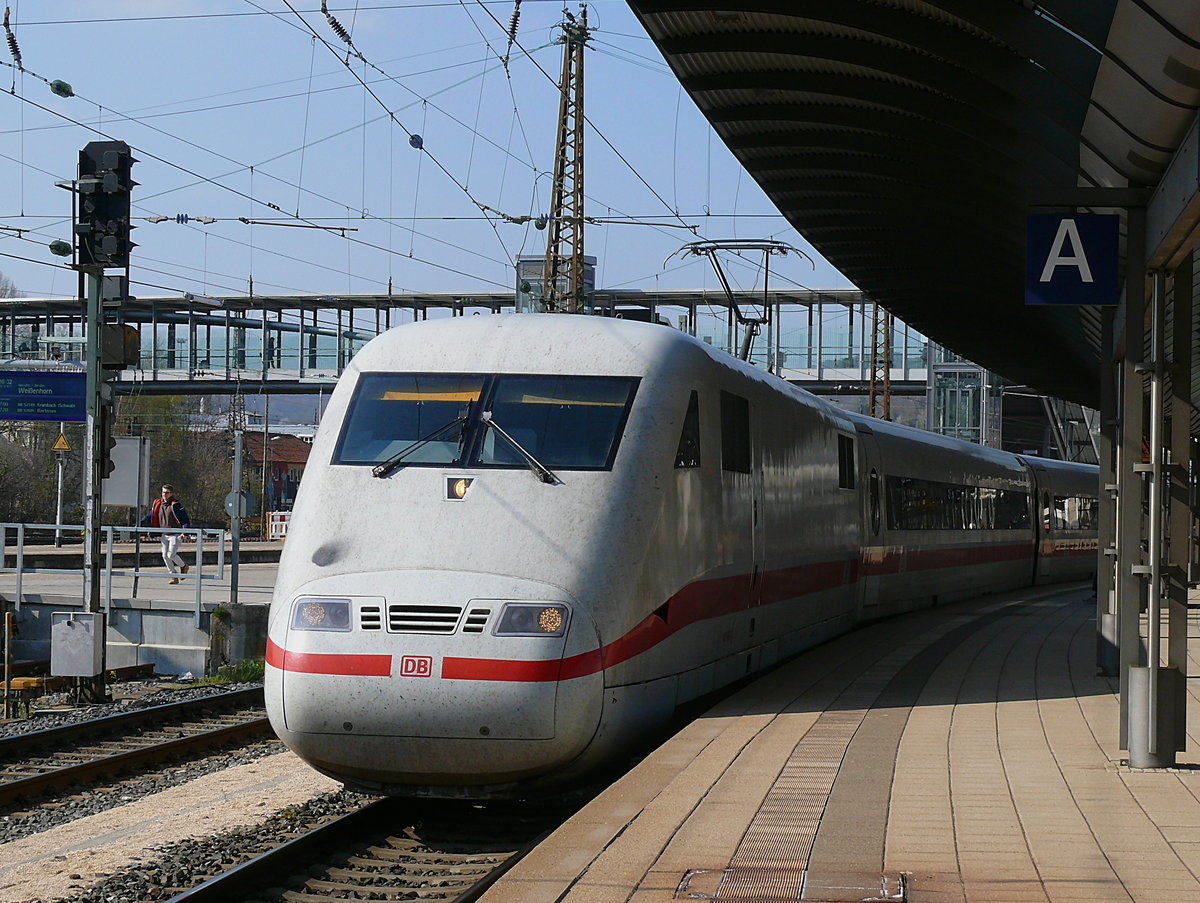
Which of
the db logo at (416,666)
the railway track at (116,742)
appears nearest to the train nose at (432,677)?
the db logo at (416,666)

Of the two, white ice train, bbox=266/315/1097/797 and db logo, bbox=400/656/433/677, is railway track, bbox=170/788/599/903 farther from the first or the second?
db logo, bbox=400/656/433/677

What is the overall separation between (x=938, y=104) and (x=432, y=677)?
4.92 m

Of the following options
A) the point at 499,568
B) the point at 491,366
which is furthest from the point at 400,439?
the point at 499,568

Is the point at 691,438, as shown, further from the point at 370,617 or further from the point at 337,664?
the point at 337,664

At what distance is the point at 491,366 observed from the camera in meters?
9.49

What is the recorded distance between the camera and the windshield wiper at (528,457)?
28.7 feet

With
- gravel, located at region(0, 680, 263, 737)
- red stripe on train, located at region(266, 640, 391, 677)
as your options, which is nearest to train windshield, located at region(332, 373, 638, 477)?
red stripe on train, located at region(266, 640, 391, 677)

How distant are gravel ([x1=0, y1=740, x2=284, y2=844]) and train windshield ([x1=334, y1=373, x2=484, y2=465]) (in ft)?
11.7

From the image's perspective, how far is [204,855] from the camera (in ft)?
28.1

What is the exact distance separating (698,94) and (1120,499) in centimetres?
410

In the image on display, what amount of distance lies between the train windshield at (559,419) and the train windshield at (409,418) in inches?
7.4

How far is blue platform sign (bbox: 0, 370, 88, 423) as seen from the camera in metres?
23.0

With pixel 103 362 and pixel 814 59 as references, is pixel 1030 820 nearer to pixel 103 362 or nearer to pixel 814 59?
pixel 814 59

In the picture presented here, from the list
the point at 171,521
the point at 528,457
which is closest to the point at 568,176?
the point at 171,521
